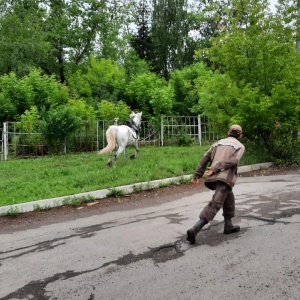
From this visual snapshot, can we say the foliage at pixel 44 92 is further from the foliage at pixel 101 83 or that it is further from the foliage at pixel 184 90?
the foliage at pixel 184 90

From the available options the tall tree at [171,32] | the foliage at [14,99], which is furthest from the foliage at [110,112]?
the tall tree at [171,32]

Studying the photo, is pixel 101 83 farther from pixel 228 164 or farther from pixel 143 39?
pixel 228 164

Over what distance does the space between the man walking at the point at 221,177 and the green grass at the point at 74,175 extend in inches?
156

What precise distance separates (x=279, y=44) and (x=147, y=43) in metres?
26.3

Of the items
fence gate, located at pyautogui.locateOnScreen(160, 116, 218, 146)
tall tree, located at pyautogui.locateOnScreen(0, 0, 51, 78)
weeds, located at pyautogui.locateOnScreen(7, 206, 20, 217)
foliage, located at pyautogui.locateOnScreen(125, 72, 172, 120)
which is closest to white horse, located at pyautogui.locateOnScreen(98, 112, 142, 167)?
weeds, located at pyautogui.locateOnScreen(7, 206, 20, 217)

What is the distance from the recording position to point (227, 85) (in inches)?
484

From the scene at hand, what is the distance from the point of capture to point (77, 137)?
16.9 m

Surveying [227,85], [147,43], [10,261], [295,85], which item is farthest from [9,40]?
[10,261]

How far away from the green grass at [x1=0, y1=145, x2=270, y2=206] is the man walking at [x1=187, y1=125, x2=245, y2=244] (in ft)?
13.0

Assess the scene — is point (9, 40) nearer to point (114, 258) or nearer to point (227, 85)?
point (227, 85)

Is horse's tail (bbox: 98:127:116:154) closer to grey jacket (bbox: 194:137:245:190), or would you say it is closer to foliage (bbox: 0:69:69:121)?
grey jacket (bbox: 194:137:245:190)

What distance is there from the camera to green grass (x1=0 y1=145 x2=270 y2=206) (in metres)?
8.36

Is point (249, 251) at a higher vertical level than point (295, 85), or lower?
lower

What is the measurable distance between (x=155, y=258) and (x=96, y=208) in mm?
3348
